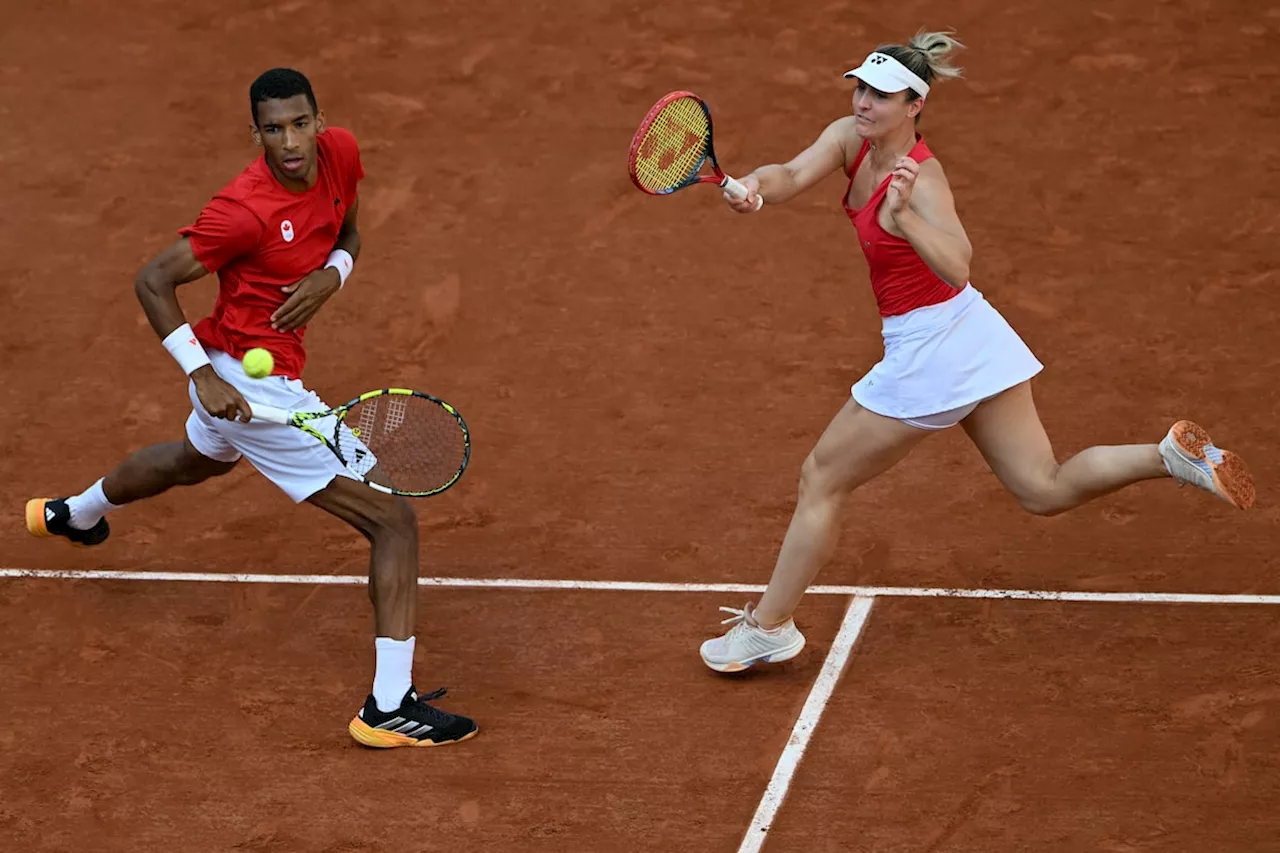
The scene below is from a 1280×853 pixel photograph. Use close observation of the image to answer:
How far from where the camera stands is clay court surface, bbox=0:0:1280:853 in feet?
18.5

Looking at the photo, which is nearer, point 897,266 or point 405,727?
point 897,266

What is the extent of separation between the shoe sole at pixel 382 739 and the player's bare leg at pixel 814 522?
1069 mm

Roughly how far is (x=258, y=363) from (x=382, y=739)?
4.48 ft

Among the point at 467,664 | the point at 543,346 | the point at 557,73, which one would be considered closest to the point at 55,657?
the point at 467,664

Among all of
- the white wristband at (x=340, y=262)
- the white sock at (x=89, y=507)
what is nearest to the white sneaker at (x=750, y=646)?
the white wristband at (x=340, y=262)

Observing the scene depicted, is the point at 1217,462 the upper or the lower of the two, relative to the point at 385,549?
upper

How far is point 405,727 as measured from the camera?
19.1 feet

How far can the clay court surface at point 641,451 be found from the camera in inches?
222

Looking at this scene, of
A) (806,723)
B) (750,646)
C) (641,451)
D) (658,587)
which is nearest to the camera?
(806,723)

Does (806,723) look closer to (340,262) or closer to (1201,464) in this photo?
(1201,464)

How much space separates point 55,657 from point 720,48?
6.76 m

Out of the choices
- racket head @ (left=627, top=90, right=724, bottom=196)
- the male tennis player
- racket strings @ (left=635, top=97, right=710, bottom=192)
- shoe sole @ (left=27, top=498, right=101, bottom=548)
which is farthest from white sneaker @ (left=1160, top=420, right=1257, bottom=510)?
shoe sole @ (left=27, top=498, right=101, bottom=548)

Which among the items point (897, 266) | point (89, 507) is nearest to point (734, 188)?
point (897, 266)

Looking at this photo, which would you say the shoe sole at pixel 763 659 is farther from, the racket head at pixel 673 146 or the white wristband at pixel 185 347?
the white wristband at pixel 185 347
